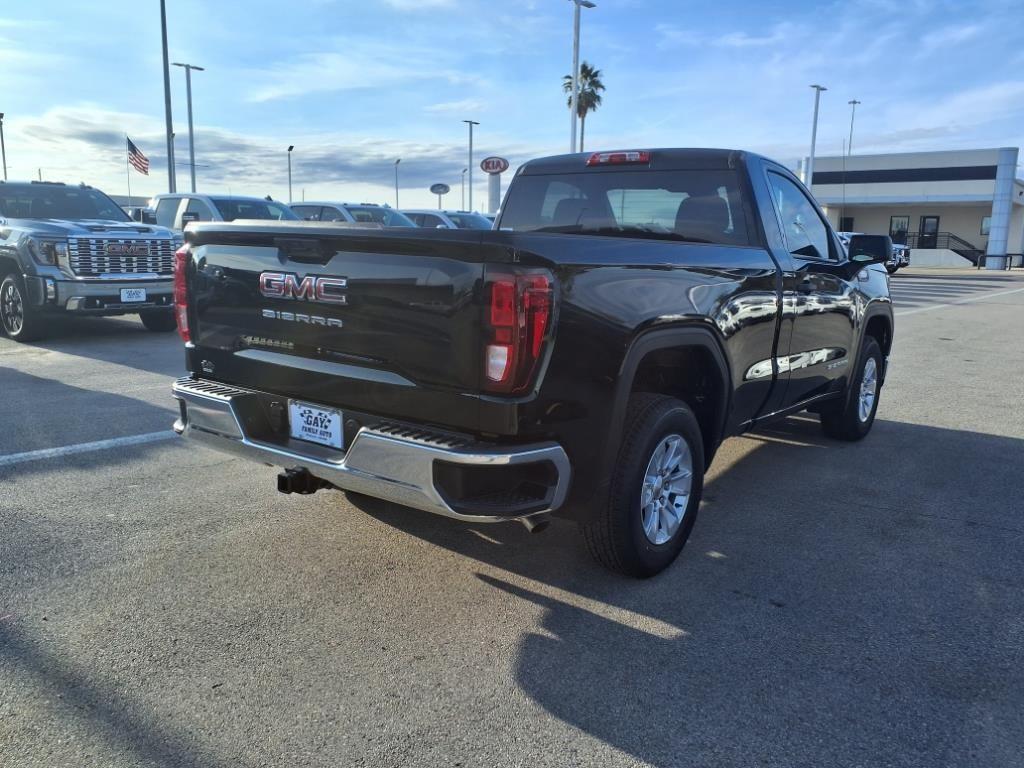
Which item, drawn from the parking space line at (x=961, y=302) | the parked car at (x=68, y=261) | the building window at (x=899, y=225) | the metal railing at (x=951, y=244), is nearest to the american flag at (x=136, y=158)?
the parked car at (x=68, y=261)

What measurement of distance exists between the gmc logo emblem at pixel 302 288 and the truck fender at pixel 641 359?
1120 millimetres

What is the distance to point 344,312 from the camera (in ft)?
10.7

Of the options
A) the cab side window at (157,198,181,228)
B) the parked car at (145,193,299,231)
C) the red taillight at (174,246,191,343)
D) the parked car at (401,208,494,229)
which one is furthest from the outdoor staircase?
the red taillight at (174,246,191,343)

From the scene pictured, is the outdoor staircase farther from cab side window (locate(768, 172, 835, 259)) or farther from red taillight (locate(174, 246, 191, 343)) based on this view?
red taillight (locate(174, 246, 191, 343))

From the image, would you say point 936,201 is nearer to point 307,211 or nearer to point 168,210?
point 307,211

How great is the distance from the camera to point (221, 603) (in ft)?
11.0

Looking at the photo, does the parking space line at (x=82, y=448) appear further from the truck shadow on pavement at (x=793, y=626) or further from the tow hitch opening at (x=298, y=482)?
the tow hitch opening at (x=298, y=482)

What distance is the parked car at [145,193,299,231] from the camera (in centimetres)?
1380

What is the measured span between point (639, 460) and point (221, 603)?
1.77m

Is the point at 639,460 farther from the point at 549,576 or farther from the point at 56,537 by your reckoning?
the point at 56,537

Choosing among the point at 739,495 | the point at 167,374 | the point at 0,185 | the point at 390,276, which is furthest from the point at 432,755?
the point at 0,185

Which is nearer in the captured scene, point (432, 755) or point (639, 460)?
point (432, 755)

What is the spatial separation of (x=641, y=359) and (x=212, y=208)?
474 inches

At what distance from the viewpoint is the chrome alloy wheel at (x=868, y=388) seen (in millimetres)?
6168
